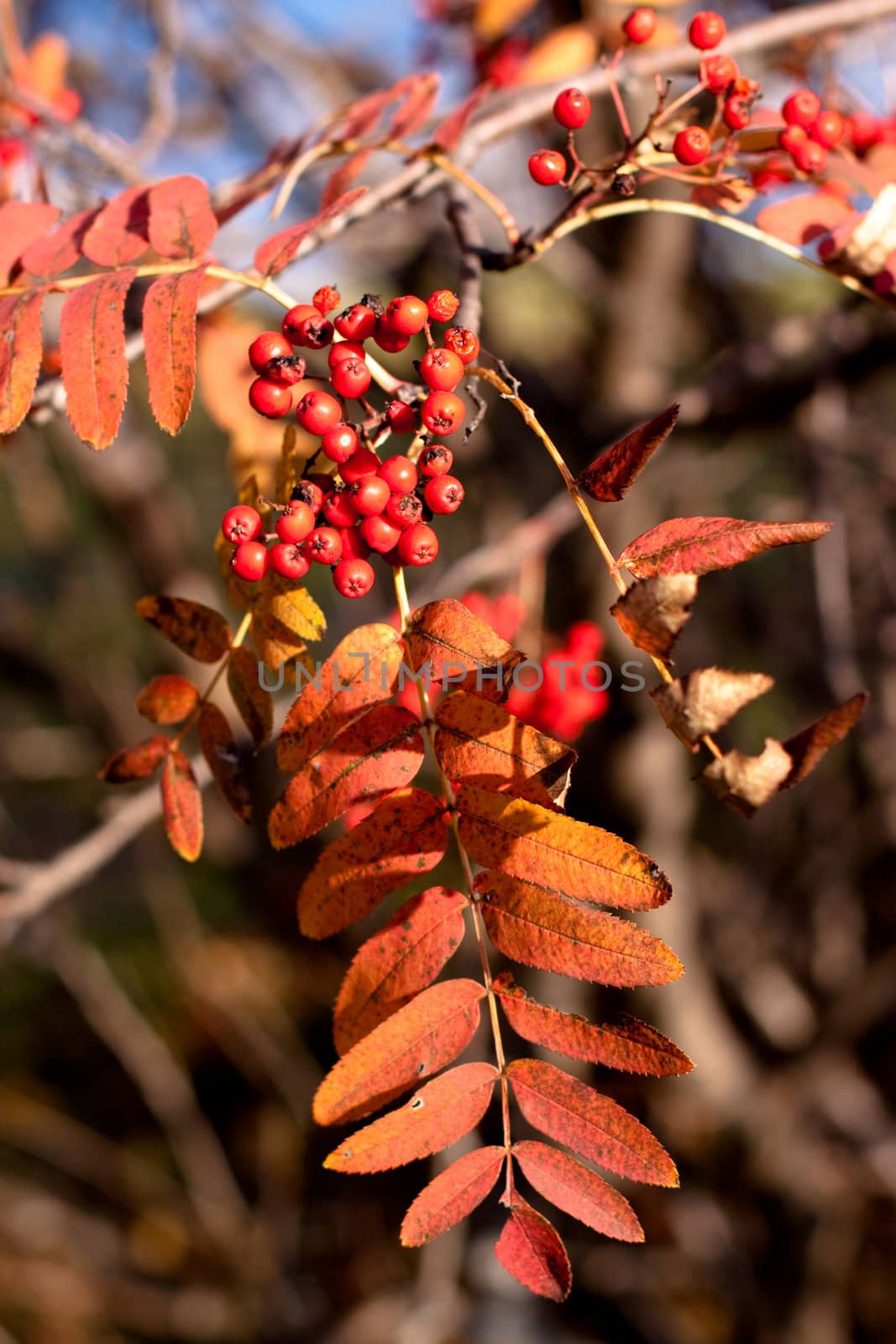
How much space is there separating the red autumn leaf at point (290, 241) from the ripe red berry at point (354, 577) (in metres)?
0.33

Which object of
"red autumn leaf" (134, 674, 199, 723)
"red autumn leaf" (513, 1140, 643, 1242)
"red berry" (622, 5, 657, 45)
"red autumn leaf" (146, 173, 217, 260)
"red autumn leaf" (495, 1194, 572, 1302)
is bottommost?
"red autumn leaf" (495, 1194, 572, 1302)

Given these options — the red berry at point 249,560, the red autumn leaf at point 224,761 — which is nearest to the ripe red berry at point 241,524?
the red berry at point 249,560

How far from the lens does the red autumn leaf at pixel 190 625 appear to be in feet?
4.07

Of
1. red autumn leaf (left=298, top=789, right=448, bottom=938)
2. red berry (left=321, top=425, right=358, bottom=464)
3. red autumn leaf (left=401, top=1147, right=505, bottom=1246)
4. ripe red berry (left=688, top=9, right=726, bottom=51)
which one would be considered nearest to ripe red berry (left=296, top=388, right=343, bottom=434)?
red berry (left=321, top=425, right=358, bottom=464)

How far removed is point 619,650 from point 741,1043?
2.06 m

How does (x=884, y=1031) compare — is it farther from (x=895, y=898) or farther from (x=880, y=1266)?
(x=880, y=1266)

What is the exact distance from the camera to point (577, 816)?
3.46 metres

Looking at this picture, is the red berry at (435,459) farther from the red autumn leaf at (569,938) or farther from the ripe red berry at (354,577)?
the red autumn leaf at (569,938)

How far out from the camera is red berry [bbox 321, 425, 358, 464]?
3.30ft

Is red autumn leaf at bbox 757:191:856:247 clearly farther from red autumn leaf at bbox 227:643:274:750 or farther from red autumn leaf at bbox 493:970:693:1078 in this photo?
red autumn leaf at bbox 493:970:693:1078

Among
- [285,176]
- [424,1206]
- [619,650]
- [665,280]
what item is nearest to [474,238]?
[285,176]

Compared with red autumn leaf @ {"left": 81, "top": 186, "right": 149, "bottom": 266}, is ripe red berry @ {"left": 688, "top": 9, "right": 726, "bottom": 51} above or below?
below

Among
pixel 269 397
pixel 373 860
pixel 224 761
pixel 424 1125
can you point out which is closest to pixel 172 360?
pixel 269 397

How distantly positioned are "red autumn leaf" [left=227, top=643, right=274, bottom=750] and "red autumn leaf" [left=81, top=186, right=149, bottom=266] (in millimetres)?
501
